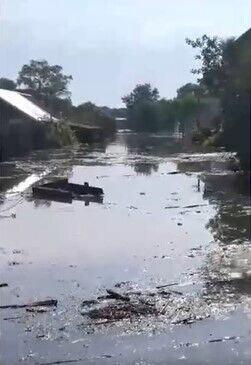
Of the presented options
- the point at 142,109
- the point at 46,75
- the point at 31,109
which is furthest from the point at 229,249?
the point at 31,109

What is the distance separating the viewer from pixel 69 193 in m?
9.40

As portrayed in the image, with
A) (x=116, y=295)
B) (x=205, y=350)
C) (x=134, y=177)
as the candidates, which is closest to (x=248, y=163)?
(x=205, y=350)

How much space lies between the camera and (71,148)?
20.0m

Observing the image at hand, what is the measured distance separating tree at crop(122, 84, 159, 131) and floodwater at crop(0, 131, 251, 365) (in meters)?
0.22

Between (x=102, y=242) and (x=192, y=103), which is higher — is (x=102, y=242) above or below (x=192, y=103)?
below

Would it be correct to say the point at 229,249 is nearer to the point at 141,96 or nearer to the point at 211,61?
the point at 141,96

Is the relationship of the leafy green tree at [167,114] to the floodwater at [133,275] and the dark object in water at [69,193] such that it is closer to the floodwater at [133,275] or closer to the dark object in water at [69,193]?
the floodwater at [133,275]

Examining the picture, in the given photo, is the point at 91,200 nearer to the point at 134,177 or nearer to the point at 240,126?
the point at 134,177

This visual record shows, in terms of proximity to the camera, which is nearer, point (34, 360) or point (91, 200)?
point (34, 360)

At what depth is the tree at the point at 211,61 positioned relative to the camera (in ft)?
5.60

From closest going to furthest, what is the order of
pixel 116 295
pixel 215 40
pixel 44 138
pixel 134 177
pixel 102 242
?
pixel 215 40 → pixel 116 295 → pixel 102 242 → pixel 134 177 → pixel 44 138

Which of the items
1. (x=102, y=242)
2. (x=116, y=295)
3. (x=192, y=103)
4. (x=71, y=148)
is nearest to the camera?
(x=192, y=103)

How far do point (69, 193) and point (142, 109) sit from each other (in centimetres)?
700

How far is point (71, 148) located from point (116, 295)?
643 inches
